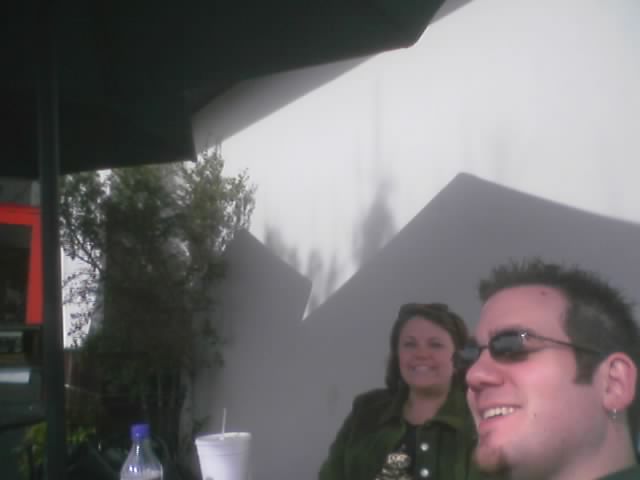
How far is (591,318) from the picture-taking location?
1232 mm

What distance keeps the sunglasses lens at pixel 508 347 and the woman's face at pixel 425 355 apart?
78 cm

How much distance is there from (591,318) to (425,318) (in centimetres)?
100

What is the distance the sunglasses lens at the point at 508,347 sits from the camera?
1.25 m

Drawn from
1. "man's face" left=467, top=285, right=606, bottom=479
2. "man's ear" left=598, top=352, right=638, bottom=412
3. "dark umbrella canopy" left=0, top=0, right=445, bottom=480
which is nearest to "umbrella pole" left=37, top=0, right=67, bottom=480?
"dark umbrella canopy" left=0, top=0, right=445, bottom=480

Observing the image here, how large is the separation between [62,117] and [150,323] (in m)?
1.85

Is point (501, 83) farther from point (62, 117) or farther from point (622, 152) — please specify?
point (62, 117)

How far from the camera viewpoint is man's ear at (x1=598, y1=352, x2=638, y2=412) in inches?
45.1

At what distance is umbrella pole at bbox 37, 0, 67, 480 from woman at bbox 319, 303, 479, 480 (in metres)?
1.08

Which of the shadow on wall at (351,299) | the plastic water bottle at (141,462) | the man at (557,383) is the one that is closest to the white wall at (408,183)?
the shadow on wall at (351,299)

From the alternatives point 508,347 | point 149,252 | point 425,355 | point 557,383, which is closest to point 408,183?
point 425,355

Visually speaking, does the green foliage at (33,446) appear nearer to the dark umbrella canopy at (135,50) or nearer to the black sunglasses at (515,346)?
the dark umbrella canopy at (135,50)

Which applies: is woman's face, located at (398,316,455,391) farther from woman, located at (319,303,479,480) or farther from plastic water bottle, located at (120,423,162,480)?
plastic water bottle, located at (120,423,162,480)

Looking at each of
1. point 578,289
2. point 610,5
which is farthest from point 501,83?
point 578,289

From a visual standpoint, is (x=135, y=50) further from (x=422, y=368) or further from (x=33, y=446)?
(x=33, y=446)
